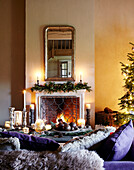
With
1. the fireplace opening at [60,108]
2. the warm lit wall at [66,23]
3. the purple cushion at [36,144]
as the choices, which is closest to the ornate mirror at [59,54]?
the warm lit wall at [66,23]

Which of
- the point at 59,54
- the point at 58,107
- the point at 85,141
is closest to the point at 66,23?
the point at 59,54

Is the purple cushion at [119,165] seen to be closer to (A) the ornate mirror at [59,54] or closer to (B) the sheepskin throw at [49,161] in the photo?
(B) the sheepskin throw at [49,161]

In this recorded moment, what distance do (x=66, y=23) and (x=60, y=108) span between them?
2.07 metres

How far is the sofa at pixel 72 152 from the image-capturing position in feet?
4.35

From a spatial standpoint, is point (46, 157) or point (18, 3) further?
point (18, 3)

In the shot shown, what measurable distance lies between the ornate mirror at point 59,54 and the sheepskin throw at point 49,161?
136 inches

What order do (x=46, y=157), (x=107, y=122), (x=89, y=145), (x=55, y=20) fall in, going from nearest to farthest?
1. (x=46, y=157)
2. (x=89, y=145)
3. (x=107, y=122)
4. (x=55, y=20)

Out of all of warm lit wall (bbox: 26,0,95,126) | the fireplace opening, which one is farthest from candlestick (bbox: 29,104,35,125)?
warm lit wall (bbox: 26,0,95,126)

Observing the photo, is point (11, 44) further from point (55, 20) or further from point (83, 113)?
point (83, 113)

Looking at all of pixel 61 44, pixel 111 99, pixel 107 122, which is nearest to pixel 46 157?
pixel 107 122

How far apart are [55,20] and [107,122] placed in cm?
271

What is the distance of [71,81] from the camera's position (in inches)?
187

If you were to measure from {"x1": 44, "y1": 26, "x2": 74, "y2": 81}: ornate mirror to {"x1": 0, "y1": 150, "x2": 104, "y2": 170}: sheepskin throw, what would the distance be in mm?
3443

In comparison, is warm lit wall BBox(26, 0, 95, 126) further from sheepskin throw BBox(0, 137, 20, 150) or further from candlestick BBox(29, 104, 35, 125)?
sheepskin throw BBox(0, 137, 20, 150)
